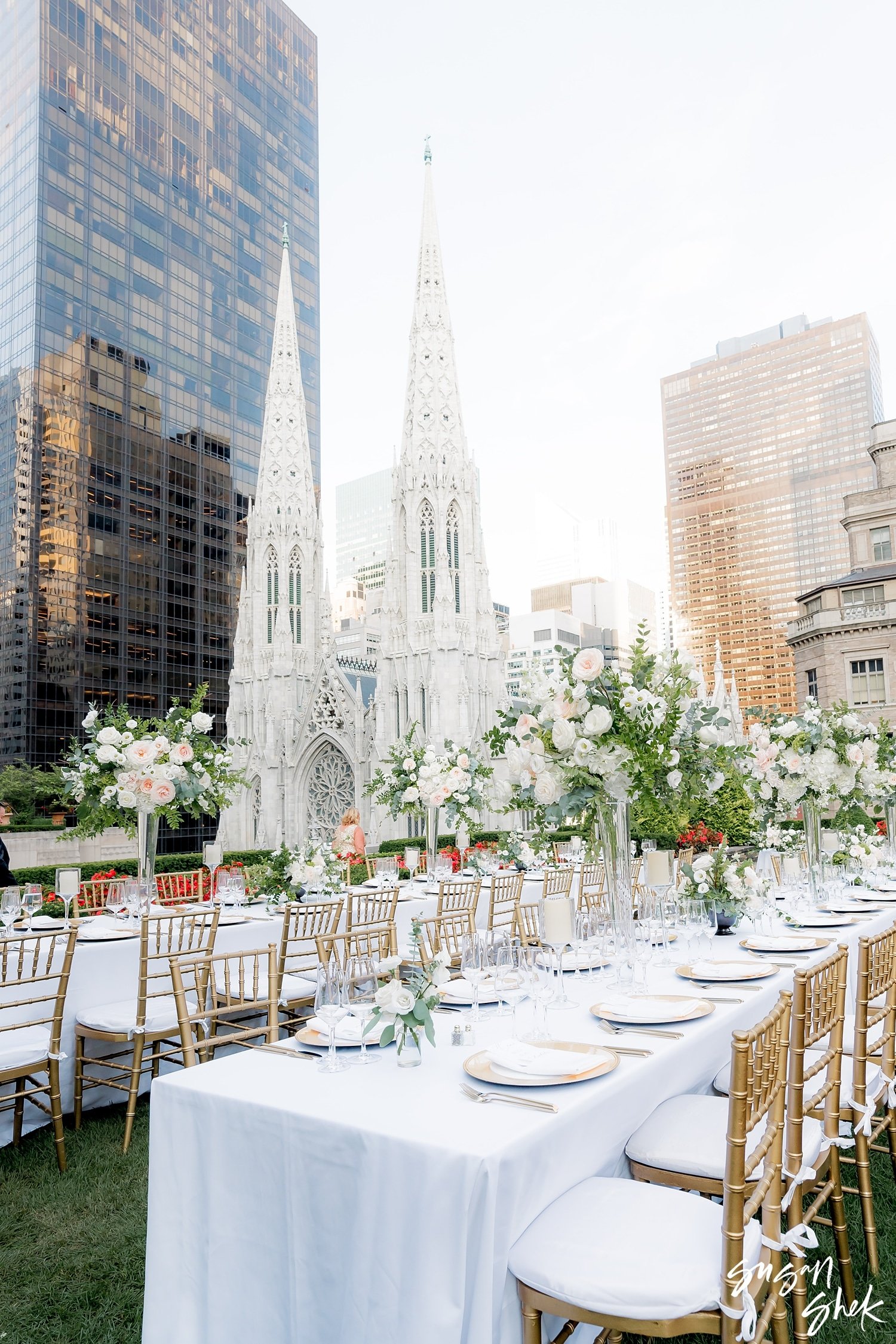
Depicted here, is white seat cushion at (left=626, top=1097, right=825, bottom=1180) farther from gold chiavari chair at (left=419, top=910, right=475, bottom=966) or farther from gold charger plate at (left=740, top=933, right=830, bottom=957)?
gold chiavari chair at (left=419, top=910, right=475, bottom=966)

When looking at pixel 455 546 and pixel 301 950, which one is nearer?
pixel 301 950

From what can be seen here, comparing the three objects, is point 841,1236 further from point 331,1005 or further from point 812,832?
point 812,832

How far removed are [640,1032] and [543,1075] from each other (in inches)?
31.0

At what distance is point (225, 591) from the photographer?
60469 millimetres

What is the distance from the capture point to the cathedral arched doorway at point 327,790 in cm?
3803

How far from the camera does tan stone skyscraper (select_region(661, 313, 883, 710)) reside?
99312 mm

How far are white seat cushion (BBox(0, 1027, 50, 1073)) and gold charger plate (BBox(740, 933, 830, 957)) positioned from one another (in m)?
4.14

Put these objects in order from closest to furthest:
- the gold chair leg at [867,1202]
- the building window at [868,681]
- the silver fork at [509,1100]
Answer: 1. the silver fork at [509,1100]
2. the gold chair leg at [867,1202]
3. the building window at [868,681]

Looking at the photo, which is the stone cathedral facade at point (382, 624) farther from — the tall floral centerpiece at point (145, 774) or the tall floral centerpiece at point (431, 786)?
the tall floral centerpiece at point (145, 774)

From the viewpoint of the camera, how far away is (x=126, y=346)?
55031mm

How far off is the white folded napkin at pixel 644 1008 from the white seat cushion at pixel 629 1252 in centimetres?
84

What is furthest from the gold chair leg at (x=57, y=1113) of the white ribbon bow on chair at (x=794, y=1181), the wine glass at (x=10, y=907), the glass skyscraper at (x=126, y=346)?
the glass skyscraper at (x=126, y=346)

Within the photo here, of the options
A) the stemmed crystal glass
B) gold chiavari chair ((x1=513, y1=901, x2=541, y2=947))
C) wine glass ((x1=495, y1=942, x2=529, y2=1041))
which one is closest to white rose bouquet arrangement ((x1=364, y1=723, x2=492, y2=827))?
gold chiavari chair ((x1=513, y1=901, x2=541, y2=947))

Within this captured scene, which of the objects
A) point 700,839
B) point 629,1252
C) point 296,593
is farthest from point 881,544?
point 629,1252
